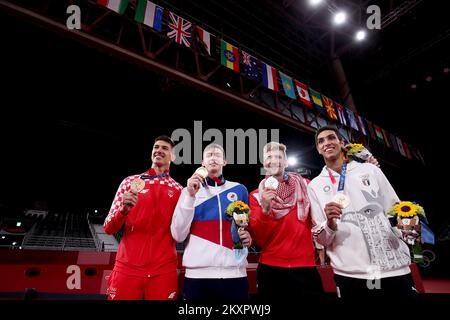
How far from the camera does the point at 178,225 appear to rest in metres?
2.20

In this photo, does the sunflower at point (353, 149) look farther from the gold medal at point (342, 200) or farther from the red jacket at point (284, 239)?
the red jacket at point (284, 239)

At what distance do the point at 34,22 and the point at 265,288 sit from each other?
5816mm

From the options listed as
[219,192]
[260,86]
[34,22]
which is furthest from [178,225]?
[260,86]

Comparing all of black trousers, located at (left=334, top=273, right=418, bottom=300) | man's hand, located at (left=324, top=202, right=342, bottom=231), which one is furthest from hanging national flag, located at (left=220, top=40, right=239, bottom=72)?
black trousers, located at (left=334, top=273, right=418, bottom=300)

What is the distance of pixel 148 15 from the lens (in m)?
5.44

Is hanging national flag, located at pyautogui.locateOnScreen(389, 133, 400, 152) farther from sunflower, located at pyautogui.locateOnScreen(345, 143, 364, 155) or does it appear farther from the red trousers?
the red trousers

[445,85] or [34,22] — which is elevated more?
[445,85]

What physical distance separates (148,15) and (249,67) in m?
3.02

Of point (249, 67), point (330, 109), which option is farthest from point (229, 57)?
point (330, 109)

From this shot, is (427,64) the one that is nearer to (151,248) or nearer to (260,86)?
(260,86)

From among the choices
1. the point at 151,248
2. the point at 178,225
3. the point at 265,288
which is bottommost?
the point at 265,288

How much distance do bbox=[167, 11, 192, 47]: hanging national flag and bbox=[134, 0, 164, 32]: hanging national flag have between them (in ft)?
1.03

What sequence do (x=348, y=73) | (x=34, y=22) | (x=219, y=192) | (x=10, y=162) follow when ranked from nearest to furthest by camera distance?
(x=219, y=192) < (x=34, y=22) < (x=10, y=162) < (x=348, y=73)

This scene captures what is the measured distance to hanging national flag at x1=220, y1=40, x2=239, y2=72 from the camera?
6.61 m
